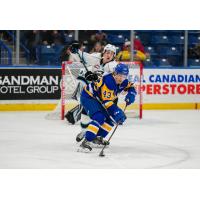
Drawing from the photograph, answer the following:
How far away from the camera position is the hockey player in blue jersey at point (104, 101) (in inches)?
251

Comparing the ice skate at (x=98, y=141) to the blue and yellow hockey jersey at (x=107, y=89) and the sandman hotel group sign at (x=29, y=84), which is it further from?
the sandman hotel group sign at (x=29, y=84)

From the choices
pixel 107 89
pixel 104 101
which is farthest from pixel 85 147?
pixel 107 89

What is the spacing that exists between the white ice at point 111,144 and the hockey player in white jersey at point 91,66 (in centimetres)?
22

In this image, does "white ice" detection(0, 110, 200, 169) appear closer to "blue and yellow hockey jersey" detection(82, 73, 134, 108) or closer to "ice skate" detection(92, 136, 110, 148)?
"ice skate" detection(92, 136, 110, 148)

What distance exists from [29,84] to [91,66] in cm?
270

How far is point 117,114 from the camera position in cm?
634

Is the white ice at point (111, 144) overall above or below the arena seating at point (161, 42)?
below

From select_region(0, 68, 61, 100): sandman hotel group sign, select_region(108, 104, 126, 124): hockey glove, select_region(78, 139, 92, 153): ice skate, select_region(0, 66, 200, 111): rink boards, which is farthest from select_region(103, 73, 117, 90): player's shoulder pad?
select_region(0, 68, 61, 100): sandman hotel group sign

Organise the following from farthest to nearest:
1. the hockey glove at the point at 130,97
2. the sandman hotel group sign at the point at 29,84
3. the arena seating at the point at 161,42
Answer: the arena seating at the point at 161,42 → the sandman hotel group sign at the point at 29,84 → the hockey glove at the point at 130,97

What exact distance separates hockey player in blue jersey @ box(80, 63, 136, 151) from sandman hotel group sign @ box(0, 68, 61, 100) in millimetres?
4119

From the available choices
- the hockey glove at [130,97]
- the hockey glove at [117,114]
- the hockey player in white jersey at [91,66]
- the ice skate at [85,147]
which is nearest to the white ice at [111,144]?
the ice skate at [85,147]

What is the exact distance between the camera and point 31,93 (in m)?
10.7
